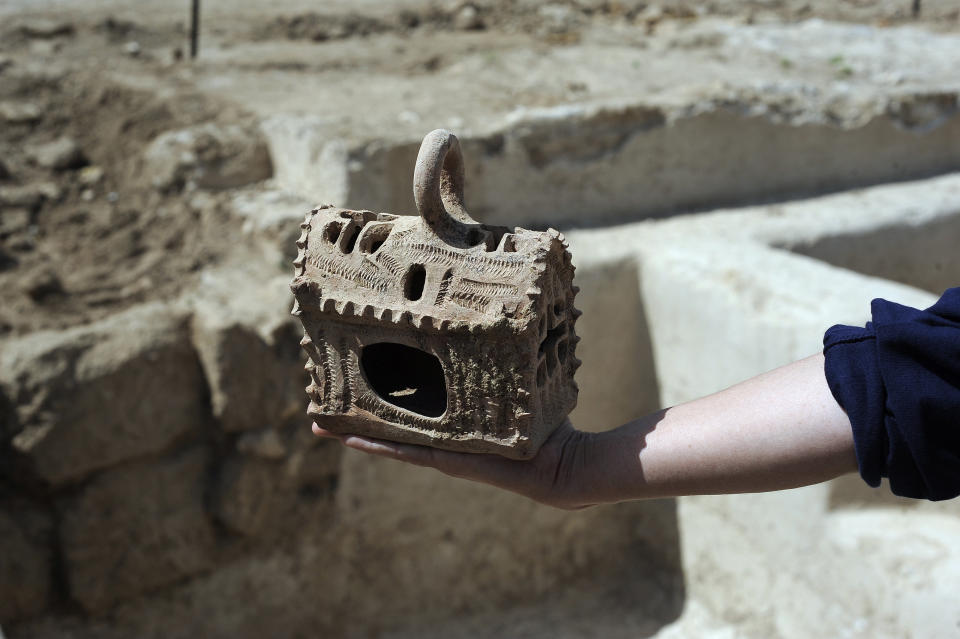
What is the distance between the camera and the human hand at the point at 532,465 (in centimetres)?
165

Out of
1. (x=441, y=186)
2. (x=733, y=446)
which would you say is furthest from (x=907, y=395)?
(x=441, y=186)

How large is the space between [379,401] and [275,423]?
172cm

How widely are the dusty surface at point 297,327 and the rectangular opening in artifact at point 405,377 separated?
4.44 feet

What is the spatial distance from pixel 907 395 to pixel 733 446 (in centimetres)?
29

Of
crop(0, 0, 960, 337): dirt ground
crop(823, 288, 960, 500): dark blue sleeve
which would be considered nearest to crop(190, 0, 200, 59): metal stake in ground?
crop(0, 0, 960, 337): dirt ground

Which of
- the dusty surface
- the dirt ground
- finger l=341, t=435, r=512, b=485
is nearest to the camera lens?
finger l=341, t=435, r=512, b=485

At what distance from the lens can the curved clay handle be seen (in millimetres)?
1599

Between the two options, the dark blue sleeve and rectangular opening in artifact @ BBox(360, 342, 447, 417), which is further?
rectangular opening in artifact @ BBox(360, 342, 447, 417)

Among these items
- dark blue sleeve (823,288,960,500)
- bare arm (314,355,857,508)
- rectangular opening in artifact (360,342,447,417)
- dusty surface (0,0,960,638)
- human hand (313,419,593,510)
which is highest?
dark blue sleeve (823,288,960,500)

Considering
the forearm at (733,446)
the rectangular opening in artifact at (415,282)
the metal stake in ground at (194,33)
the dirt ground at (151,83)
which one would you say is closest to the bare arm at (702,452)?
the forearm at (733,446)

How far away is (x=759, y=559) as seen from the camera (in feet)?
11.3

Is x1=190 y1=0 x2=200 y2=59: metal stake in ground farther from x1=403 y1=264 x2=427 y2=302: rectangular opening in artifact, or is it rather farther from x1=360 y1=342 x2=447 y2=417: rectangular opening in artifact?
x1=403 y1=264 x2=427 y2=302: rectangular opening in artifact

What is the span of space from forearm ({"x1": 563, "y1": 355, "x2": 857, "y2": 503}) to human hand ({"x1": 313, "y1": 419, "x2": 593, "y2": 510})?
0.03 feet

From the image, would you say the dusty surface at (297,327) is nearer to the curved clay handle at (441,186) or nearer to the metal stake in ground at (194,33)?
the metal stake in ground at (194,33)
